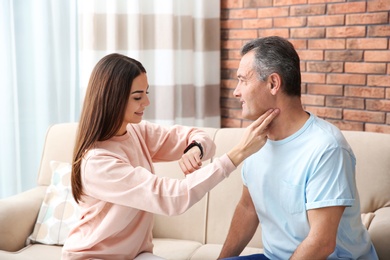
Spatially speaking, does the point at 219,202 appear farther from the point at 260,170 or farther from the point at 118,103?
the point at 118,103

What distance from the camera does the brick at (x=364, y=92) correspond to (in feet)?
11.1

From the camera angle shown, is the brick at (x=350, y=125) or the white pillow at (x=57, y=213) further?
the brick at (x=350, y=125)

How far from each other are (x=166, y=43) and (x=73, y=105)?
27.3 inches

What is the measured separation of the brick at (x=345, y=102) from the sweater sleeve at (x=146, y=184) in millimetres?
1719

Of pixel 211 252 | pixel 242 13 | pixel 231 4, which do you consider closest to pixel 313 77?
pixel 242 13

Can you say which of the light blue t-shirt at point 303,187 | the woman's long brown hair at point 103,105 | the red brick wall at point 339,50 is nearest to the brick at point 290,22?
the red brick wall at point 339,50

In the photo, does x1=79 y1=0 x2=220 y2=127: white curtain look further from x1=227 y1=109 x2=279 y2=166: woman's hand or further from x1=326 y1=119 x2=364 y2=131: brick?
x1=227 y1=109 x2=279 y2=166: woman's hand

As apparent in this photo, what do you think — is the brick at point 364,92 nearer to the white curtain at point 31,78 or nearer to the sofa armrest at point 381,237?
the sofa armrest at point 381,237

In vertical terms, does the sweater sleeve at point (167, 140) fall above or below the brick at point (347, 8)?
below

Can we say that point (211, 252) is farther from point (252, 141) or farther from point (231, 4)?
point (231, 4)

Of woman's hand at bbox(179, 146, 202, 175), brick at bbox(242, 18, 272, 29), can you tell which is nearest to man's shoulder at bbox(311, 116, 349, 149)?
woman's hand at bbox(179, 146, 202, 175)

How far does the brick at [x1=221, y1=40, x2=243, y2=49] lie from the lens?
4.04 metres

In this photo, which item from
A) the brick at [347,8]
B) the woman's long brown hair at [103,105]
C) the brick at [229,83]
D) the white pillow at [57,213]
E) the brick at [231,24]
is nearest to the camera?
the woman's long brown hair at [103,105]

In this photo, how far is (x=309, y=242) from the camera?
190 centimetres
